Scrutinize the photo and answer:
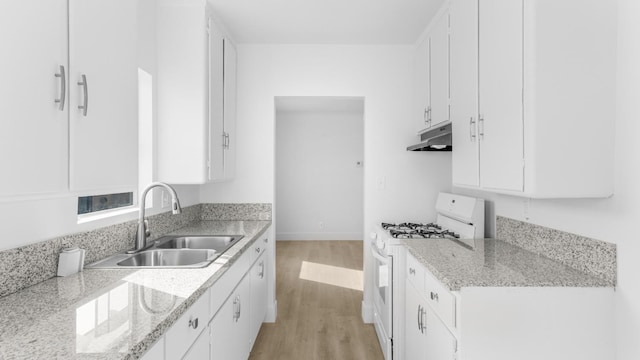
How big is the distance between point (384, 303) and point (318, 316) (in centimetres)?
86

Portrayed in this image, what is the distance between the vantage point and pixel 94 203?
1.89m

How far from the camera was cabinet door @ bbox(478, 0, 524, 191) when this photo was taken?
4.77ft

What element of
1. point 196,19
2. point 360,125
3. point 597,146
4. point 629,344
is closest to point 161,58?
point 196,19

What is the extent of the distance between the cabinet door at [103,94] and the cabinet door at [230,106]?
1.52 metres

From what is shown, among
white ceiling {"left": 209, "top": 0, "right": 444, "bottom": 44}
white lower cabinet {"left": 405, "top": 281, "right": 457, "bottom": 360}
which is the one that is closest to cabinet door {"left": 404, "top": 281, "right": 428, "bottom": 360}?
white lower cabinet {"left": 405, "top": 281, "right": 457, "bottom": 360}

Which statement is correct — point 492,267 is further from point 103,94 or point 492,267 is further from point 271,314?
point 271,314

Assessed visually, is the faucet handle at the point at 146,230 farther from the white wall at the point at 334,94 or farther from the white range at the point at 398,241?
the white range at the point at 398,241

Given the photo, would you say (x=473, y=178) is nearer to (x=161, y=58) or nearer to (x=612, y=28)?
(x=612, y=28)

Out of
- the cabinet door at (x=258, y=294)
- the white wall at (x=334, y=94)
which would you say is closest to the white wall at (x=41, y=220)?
the cabinet door at (x=258, y=294)

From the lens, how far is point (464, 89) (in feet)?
6.47

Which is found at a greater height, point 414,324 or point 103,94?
point 103,94

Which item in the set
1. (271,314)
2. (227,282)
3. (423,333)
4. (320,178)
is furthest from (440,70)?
(320,178)

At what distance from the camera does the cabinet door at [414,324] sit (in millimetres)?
1823

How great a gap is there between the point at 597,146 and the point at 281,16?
2.12 meters
